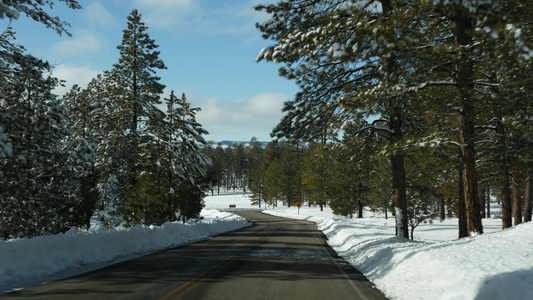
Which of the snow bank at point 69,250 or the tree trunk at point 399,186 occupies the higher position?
the tree trunk at point 399,186

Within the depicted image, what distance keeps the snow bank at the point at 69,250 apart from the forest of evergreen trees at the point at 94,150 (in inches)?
107

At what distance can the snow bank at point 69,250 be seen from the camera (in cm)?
965

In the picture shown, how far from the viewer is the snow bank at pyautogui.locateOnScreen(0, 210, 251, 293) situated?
9.65m

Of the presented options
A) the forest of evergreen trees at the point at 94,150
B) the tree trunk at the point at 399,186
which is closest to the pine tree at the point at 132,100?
the forest of evergreen trees at the point at 94,150

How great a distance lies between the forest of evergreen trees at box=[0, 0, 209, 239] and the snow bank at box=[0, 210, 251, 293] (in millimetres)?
2719

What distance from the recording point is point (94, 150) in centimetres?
2238

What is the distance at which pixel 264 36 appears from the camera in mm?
12195

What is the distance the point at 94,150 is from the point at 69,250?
11.8 metres

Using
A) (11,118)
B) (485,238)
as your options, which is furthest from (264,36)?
(485,238)

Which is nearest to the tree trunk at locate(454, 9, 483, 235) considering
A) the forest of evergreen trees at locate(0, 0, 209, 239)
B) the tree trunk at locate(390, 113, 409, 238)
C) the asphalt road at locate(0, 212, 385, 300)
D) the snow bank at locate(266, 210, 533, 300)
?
the snow bank at locate(266, 210, 533, 300)

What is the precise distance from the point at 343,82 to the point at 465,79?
4749 mm

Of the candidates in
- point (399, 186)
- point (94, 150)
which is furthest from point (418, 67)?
point (94, 150)

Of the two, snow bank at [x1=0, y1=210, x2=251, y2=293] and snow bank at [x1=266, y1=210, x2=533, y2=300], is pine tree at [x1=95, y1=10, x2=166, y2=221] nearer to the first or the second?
snow bank at [x1=0, y1=210, x2=251, y2=293]

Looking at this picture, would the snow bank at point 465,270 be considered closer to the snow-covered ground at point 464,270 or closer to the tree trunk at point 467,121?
the snow-covered ground at point 464,270
